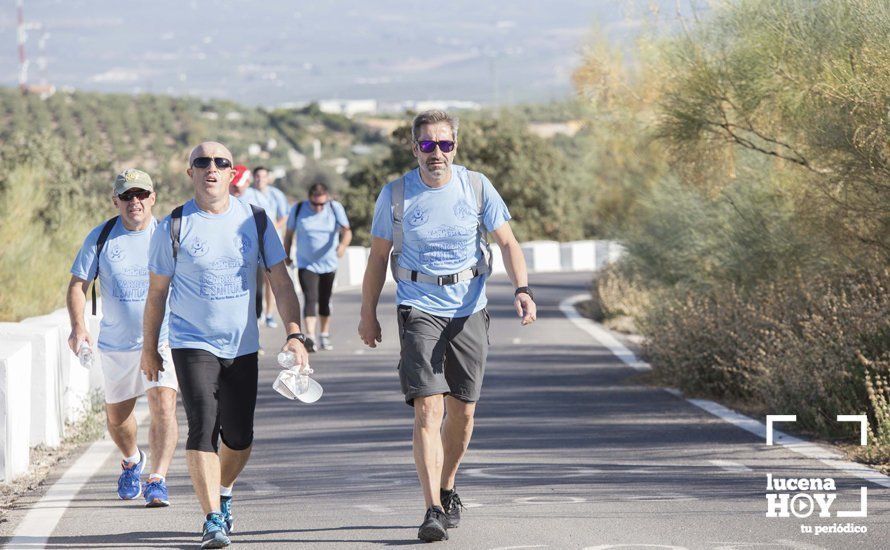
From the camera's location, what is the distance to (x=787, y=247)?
1459 cm

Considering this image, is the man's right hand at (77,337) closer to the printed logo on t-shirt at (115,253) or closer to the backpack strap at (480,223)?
the printed logo on t-shirt at (115,253)

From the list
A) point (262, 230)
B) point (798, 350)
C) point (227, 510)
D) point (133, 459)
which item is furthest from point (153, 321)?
point (798, 350)

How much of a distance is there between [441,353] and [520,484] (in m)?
1.64

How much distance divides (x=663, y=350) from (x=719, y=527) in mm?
6612

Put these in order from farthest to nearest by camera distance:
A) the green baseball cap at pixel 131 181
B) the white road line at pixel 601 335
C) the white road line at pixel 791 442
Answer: the white road line at pixel 601 335 → the white road line at pixel 791 442 → the green baseball cap at pixel 131 181

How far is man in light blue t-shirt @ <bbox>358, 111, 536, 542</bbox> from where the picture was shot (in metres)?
7.43

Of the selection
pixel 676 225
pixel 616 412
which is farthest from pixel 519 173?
pixel 616 412

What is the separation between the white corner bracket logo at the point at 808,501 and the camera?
24.5ft

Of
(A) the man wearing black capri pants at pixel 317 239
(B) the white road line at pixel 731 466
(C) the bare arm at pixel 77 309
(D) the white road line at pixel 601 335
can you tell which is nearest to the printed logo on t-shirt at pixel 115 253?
(C) the bare arm at pixel 77 309

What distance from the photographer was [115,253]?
8.90m

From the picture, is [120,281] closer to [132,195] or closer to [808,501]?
[132,195]

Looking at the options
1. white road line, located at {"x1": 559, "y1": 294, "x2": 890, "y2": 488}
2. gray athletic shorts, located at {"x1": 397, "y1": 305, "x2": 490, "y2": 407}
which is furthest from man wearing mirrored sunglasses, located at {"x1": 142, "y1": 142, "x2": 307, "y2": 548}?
white road line, located at {"x1": 559, "y1": 294, "x2": 890, "y2": 488}

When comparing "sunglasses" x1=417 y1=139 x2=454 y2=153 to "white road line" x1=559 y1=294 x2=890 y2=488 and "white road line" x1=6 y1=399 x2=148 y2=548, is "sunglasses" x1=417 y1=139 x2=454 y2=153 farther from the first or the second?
"white road line" x1=559 y1=294 x2=890 y2=488

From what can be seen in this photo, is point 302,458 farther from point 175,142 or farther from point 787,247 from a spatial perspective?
point 175,142
